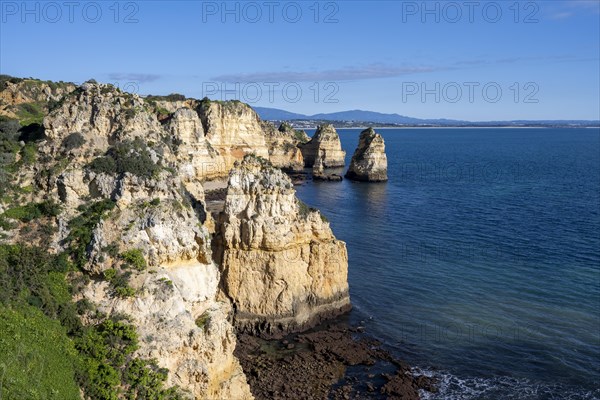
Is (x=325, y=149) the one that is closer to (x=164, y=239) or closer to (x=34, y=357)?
(x=164, y=239)

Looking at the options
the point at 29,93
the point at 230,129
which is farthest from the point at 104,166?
the point at 230,129

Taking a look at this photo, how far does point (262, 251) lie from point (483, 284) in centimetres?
2170

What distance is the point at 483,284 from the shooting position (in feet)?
153

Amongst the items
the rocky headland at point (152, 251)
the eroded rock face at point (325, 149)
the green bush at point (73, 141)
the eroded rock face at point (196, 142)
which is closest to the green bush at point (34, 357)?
the rocky headland at point (152, 251)

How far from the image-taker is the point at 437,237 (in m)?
62.3

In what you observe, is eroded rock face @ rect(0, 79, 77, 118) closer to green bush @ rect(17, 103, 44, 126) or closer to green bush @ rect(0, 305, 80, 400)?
green bush @ rect(17, 103, 44, 126)

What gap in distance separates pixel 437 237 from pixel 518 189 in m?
44.6

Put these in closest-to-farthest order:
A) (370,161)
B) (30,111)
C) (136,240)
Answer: (136,240), (30,111), (370,161)

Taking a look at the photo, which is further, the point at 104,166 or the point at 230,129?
the point at 230,129

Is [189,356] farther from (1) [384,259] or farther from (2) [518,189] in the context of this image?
(2) [518,189]

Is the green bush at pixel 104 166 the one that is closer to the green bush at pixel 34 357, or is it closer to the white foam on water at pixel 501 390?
the green bush at pixel 34 357

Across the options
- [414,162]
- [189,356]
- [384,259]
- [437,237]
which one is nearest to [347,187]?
[437,237]

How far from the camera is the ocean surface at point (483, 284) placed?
33406 millimetres

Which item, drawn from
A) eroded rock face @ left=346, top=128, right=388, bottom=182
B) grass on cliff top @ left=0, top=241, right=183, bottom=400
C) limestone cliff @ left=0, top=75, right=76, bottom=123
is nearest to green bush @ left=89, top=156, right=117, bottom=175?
grass on cliff top @ left=0, top=241, right=183, bottom=400
